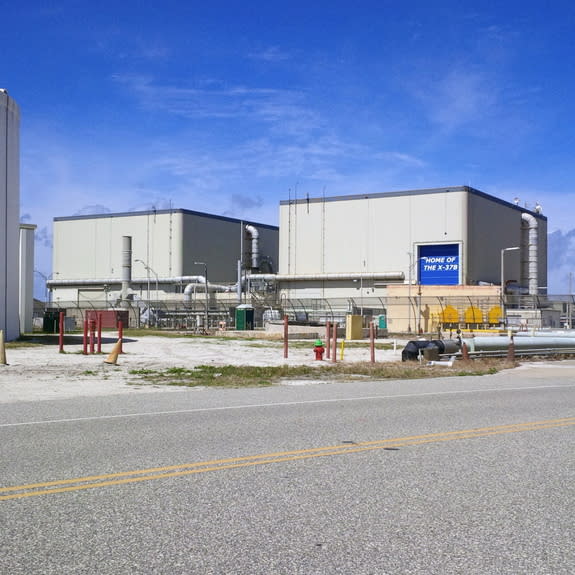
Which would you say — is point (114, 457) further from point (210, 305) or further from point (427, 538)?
point (210, 305)

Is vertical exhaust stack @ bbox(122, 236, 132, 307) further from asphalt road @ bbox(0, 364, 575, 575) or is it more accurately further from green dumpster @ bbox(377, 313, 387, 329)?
asphalt road @ bbox(0, 364, 575, 575)

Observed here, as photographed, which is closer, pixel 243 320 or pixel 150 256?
pixel 243 320

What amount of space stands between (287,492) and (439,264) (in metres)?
71.2

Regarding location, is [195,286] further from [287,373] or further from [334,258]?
[287,373]

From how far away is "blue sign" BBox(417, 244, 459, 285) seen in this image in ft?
247

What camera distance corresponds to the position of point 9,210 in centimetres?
3659

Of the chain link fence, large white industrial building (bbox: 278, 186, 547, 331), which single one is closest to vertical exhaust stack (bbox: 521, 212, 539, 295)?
large white industrial building (bbox: 278, 186, 547, 331)

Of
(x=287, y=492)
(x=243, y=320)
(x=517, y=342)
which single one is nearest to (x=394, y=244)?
(x=243, y=320)

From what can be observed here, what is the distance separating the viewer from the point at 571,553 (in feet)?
17.0

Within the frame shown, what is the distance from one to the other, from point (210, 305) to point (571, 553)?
80.5 meters

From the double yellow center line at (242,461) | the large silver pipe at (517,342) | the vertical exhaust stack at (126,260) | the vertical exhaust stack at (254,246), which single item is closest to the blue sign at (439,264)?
the vertical exhaust stack at (254,246)

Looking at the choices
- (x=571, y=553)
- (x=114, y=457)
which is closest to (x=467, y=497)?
(x=571, y=553)

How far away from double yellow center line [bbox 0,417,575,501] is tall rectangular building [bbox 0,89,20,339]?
98.7 ft

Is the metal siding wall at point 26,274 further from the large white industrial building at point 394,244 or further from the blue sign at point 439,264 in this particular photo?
the blue sign at point 439,264
